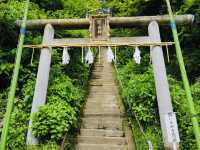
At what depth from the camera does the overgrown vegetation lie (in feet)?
47.3

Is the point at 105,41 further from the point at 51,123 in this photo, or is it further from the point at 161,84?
the point at 51,123

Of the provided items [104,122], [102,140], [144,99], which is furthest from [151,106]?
[102,140]

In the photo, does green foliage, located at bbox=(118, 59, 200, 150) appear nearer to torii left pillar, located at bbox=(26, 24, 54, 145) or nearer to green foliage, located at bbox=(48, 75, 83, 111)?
green foliage, located at bbox=(48, 75, 83, 111)

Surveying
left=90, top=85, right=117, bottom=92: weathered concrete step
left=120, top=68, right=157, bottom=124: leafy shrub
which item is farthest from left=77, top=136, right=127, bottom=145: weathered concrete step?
left=90, top=85, right=117, bottom=92: weathered concrete step

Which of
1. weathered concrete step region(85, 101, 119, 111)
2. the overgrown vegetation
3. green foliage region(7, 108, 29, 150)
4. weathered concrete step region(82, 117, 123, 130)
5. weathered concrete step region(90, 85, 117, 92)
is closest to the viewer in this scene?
green foliage region(7, 108, 29, 150)

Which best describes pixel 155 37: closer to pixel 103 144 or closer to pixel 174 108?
pixel 174 108

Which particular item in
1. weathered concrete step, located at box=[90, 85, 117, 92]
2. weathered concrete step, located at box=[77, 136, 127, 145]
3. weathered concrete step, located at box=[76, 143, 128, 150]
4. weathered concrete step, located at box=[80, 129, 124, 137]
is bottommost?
weathered concrete step, located at box=[76, 143, 128, 150]

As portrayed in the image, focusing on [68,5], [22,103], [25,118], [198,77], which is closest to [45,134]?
[25,118]

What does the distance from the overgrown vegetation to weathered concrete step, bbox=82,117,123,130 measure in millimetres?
509

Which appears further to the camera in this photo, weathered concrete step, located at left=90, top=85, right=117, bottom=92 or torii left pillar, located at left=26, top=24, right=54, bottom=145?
weathered concrete step, located at left=90, top=85, right=117, bottom=92

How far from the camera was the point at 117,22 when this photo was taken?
17.3 m

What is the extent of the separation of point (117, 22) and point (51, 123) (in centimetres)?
580

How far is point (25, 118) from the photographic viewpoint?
52.0ft

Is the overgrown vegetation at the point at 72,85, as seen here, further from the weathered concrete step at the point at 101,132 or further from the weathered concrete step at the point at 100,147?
the weathered concrete step at the point at 100,147
